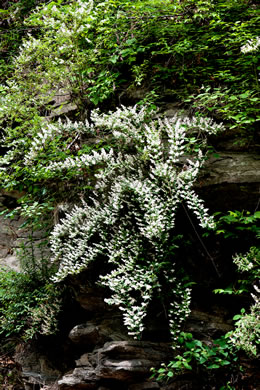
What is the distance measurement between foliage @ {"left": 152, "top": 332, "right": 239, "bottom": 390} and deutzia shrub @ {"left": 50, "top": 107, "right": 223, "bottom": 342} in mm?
194

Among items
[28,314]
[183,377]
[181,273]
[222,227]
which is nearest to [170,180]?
[222,227]

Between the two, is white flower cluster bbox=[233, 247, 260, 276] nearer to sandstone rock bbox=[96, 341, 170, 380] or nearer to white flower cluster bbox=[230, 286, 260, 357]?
white flower cluster bbox=[230, 286, 260, 357]

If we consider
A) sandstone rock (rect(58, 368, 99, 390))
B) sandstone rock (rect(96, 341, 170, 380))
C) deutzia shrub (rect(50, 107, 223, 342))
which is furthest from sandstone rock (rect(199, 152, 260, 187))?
sandstone rock (rect(58, 368, 99, 390))

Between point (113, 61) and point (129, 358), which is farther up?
point (113, 61)

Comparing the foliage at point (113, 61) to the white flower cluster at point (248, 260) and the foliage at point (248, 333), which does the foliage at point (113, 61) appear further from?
the foliage at point (248, 333)

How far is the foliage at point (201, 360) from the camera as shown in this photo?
2639 millimetres

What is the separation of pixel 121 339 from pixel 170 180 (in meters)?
1.68

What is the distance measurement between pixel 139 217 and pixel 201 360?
56.5 inches

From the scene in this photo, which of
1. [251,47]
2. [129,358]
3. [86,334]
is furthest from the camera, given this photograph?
[86,334]

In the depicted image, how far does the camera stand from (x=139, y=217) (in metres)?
3.31

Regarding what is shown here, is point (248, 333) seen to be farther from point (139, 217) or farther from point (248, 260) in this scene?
point (139, 217)

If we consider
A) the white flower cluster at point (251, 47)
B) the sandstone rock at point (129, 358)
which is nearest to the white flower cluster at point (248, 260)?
the sandstone rock at point (129, 358)

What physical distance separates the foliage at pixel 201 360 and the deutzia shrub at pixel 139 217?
0.64ft

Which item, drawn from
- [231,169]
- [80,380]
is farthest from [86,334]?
[231,169]
